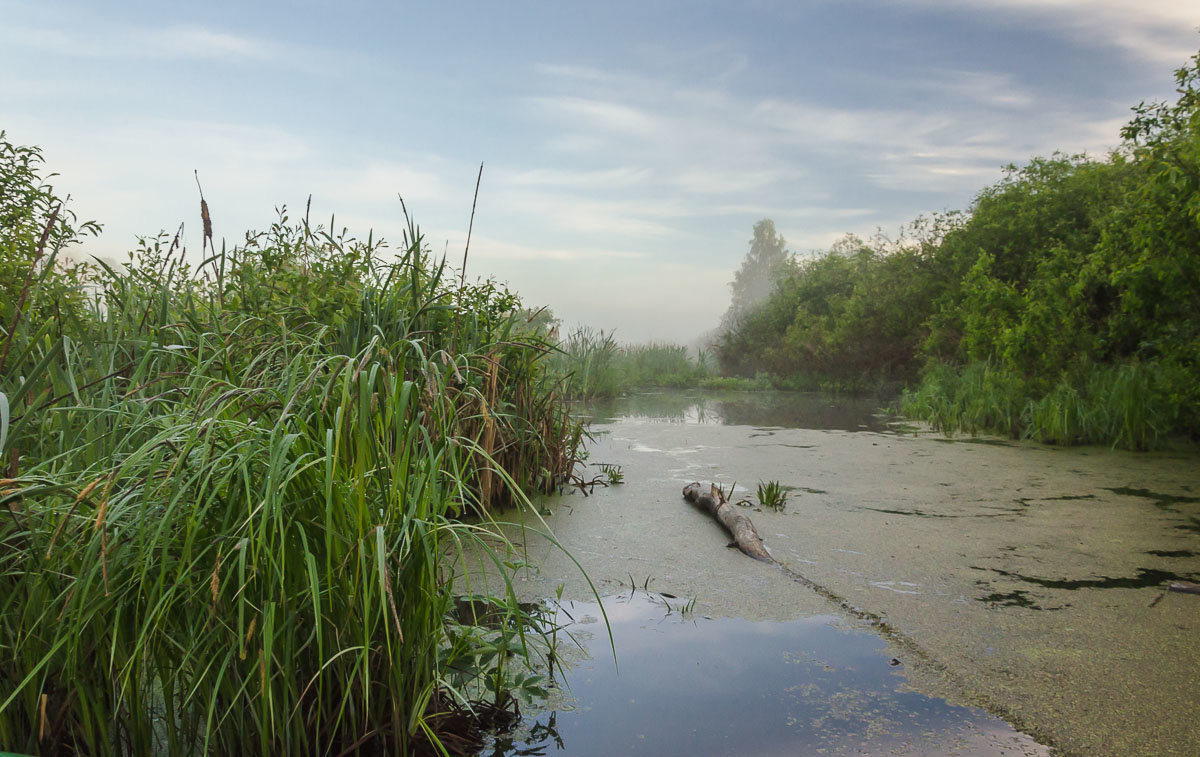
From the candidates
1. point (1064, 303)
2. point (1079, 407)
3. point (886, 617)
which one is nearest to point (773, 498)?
point (886, 617)

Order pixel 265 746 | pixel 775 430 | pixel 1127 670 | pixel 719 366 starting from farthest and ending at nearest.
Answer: pixel 719 366 → pixel 775 430 → pixel 1127 670 → pixel 265 746

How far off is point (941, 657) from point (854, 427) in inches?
282

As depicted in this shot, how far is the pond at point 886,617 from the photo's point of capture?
191cm

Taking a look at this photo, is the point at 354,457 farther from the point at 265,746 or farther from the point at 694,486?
the point at 694,486

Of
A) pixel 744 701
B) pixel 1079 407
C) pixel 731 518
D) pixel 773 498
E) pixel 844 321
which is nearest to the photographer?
pixel 744 701

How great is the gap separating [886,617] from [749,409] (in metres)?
9.64

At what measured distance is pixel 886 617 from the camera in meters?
2.69

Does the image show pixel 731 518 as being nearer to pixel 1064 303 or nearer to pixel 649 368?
pixel 1064 303

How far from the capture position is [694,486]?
4629 millimetres

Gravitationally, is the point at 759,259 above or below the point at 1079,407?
above

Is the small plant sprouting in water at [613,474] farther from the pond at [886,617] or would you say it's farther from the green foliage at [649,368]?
the green foliage at [649,368]

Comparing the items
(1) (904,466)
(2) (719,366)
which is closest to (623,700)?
(1) (904,466)

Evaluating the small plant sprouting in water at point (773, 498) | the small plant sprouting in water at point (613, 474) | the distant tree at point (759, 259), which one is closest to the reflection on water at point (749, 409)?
the small plant sprouting in water at point (613, 474)

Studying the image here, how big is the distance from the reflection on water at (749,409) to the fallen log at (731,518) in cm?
442
